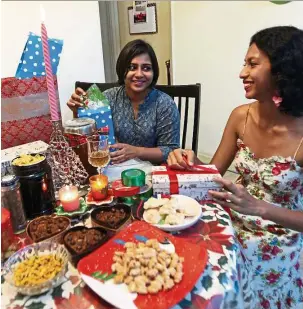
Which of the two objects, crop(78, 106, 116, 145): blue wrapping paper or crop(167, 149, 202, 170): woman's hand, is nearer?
crop(167, 149, 202, 170): woman's hand

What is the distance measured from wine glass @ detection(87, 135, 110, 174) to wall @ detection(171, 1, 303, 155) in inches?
78.8

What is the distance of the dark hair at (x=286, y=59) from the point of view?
1.08 metres

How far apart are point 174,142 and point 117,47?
2.41 metres

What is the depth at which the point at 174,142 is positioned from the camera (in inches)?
61.3

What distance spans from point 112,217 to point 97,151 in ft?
0.94

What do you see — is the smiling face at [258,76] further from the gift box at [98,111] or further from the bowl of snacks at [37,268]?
the bowl of snacks at [37,268]

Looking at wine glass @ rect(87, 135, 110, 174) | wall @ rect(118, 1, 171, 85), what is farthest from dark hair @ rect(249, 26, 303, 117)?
wall @ rect(118, 1, 171, 85)

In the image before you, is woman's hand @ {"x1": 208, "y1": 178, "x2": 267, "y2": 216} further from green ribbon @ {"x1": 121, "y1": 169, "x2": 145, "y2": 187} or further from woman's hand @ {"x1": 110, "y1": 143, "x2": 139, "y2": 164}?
woman's hand @ {"x1": 110, "y1": 143, "x2": 139, "y2": 164}

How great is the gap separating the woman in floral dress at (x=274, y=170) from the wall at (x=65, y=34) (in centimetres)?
121

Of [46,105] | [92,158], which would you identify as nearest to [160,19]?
[46,105]

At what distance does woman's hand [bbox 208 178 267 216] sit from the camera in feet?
3.03

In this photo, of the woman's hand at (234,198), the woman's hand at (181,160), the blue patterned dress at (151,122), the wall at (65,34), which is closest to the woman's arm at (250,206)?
the woman's hand at (234,198)

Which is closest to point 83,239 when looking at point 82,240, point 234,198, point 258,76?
point 82,240

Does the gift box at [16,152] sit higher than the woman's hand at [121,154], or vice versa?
the gift box at [16,152]
